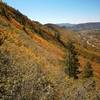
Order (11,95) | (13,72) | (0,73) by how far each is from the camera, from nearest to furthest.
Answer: (11,95) → (0,73) → (13,72)

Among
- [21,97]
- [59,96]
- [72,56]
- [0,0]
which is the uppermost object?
[0,0]

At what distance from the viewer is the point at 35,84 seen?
1272 cm

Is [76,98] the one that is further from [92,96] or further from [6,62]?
[6,62]

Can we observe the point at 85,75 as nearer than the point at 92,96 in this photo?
No

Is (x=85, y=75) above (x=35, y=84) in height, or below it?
below

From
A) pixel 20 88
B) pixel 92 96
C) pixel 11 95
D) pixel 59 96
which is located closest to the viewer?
pixel 11 95

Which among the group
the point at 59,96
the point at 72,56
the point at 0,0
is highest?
the point at 0,0

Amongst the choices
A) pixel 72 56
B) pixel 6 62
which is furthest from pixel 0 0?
pixel 6 62

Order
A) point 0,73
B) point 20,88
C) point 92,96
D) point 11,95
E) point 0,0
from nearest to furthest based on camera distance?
point 11,95, point 20,88, point 0,73, point 92,96, point 0,0

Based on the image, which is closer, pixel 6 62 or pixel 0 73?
pixel 0 73

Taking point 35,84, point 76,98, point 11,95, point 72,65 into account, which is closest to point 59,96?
point 76,98

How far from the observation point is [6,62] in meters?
14.8

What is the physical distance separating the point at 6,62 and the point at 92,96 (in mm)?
6174

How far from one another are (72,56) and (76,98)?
34873mm
